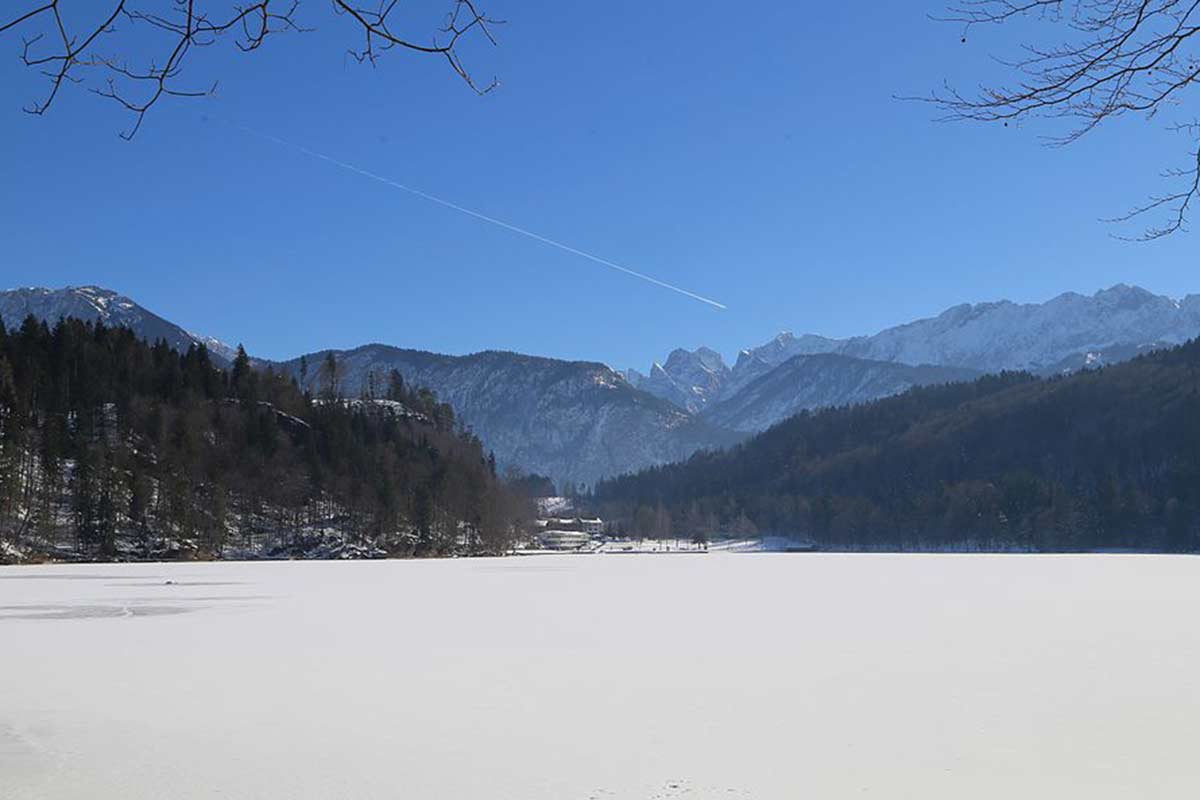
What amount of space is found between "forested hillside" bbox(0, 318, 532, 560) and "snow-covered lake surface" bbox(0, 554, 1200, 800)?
207ft

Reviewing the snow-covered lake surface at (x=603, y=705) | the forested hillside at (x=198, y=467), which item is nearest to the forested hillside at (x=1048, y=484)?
the forested hillside at (x=198, y=467)

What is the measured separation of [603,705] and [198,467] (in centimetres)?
9128

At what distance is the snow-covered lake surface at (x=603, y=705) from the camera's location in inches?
291

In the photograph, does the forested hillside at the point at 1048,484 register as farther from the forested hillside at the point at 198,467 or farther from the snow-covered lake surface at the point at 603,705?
the snow-covered lake surface at the point at 603,705

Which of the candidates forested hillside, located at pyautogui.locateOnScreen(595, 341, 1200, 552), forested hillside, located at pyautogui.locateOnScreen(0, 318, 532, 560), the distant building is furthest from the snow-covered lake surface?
the distant building

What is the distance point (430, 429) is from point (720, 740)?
13585 cm

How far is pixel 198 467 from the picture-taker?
9275 cm

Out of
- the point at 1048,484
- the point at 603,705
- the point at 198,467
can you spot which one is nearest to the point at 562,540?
the point at 1048,484

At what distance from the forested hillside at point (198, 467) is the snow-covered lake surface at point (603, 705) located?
63.0 metres

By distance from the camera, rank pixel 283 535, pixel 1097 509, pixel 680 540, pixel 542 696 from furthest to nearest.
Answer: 1. pixel 680 540
2. pixel 1097 509
3. pixel 283 535
4. pixel 542 696

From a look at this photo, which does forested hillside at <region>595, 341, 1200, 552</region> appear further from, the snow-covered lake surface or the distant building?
the snow-covered lake surface

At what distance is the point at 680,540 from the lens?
634ft

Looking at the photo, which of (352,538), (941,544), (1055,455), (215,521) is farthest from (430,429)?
(1055,455)

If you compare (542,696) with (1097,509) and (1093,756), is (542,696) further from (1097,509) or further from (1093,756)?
(1097,509)
